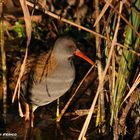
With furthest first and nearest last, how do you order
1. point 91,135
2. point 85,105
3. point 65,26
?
point 65,26
point 85,105
point 91,135

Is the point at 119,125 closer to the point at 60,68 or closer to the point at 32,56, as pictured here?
the point at 60,68

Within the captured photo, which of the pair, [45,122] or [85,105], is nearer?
[45,122]

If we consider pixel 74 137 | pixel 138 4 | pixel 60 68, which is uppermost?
pixel 138 4

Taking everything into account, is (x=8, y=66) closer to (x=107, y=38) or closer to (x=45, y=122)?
(x=45, y=122)

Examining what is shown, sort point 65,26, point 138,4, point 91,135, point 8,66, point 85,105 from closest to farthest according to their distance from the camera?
point 138,4
point 91,135
point 85,105
point 8,66
point 65,26

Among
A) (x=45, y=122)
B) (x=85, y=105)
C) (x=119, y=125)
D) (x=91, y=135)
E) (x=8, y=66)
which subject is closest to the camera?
(x=119, y=125)

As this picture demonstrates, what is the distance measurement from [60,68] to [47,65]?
16 cm

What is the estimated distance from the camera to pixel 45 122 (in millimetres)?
6004

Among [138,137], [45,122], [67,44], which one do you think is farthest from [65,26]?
[138,137]

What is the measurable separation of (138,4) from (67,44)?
1.60 m

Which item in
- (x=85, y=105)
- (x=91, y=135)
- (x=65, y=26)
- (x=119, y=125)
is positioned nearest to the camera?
(x=119, y=125)

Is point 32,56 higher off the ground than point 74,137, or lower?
higher

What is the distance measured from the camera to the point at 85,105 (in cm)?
642

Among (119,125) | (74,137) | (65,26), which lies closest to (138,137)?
(119,125)
